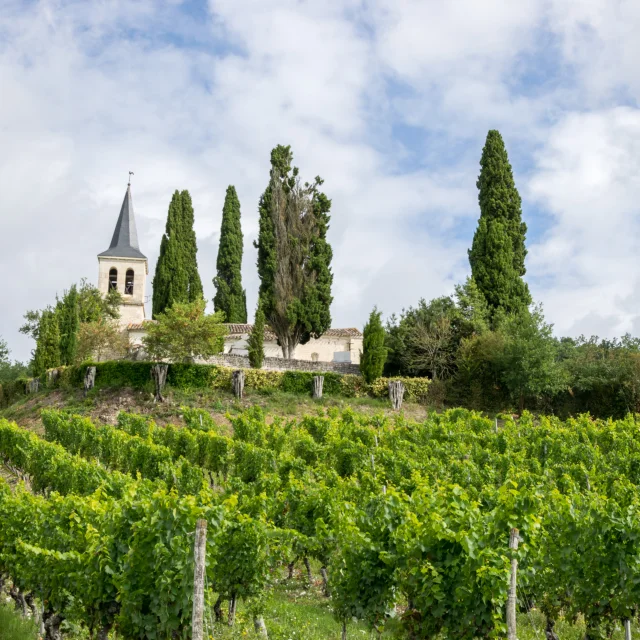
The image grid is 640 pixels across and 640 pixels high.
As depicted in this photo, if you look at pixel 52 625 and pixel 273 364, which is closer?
pixel 52 625

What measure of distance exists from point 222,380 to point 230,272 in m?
18.8

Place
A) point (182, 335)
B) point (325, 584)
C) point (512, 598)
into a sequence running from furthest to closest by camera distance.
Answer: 1. point (182, 335)
2. point (325, 584)
3. point (512, 598)

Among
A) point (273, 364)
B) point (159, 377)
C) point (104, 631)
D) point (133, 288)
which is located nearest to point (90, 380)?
point (159, 377)

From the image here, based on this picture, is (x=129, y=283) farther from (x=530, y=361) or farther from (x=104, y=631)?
(x=104, y=631)

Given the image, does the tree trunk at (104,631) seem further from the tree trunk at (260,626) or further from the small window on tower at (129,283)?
the small window on tower at (129,283)

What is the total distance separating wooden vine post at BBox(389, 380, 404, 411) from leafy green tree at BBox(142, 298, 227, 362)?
766cm

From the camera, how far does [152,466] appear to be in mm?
17203

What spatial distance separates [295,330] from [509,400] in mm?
10436

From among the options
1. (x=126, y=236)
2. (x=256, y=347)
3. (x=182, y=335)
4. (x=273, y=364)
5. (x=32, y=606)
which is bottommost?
(x=32, y=606)

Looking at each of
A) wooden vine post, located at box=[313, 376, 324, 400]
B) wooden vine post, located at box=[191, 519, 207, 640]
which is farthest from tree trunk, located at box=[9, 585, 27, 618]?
wooden vine post, located at box=[313, 376, 324, 400]

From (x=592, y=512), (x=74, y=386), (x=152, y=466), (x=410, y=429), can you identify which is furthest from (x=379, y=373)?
(x=592, y=512)

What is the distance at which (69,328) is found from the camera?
1490 inches

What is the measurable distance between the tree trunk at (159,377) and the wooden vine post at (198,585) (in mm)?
21776

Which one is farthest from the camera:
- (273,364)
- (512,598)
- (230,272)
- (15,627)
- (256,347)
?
(230,272)
